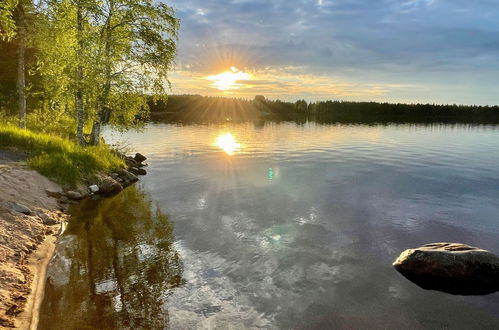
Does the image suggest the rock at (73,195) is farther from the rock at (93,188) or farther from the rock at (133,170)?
the rock at (133,170)

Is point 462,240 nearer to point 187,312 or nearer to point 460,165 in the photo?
point 187,312

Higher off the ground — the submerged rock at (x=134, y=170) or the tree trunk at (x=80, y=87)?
the tree trunk at (x=80, y=87)

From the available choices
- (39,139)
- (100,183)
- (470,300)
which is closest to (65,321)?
(470,300)

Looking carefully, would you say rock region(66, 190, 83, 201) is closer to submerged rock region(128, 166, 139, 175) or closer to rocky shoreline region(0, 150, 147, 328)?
rocky shoreline region(0, 150, 147, 328)

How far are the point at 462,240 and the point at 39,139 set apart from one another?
2498cm

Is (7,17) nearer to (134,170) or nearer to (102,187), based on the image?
(102,187)

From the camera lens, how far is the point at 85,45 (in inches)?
979

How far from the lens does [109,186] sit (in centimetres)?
2116

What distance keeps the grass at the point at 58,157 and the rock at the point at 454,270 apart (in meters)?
17.5

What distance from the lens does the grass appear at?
63.2 feet

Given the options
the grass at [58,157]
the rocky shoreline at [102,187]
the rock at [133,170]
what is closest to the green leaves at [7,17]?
the grass at [58,157]

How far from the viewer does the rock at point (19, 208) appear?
44.2 feet

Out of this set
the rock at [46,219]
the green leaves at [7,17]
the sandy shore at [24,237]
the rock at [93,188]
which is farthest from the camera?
the rock at [93,188]

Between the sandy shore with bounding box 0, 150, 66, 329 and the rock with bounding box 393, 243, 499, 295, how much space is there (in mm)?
11290
